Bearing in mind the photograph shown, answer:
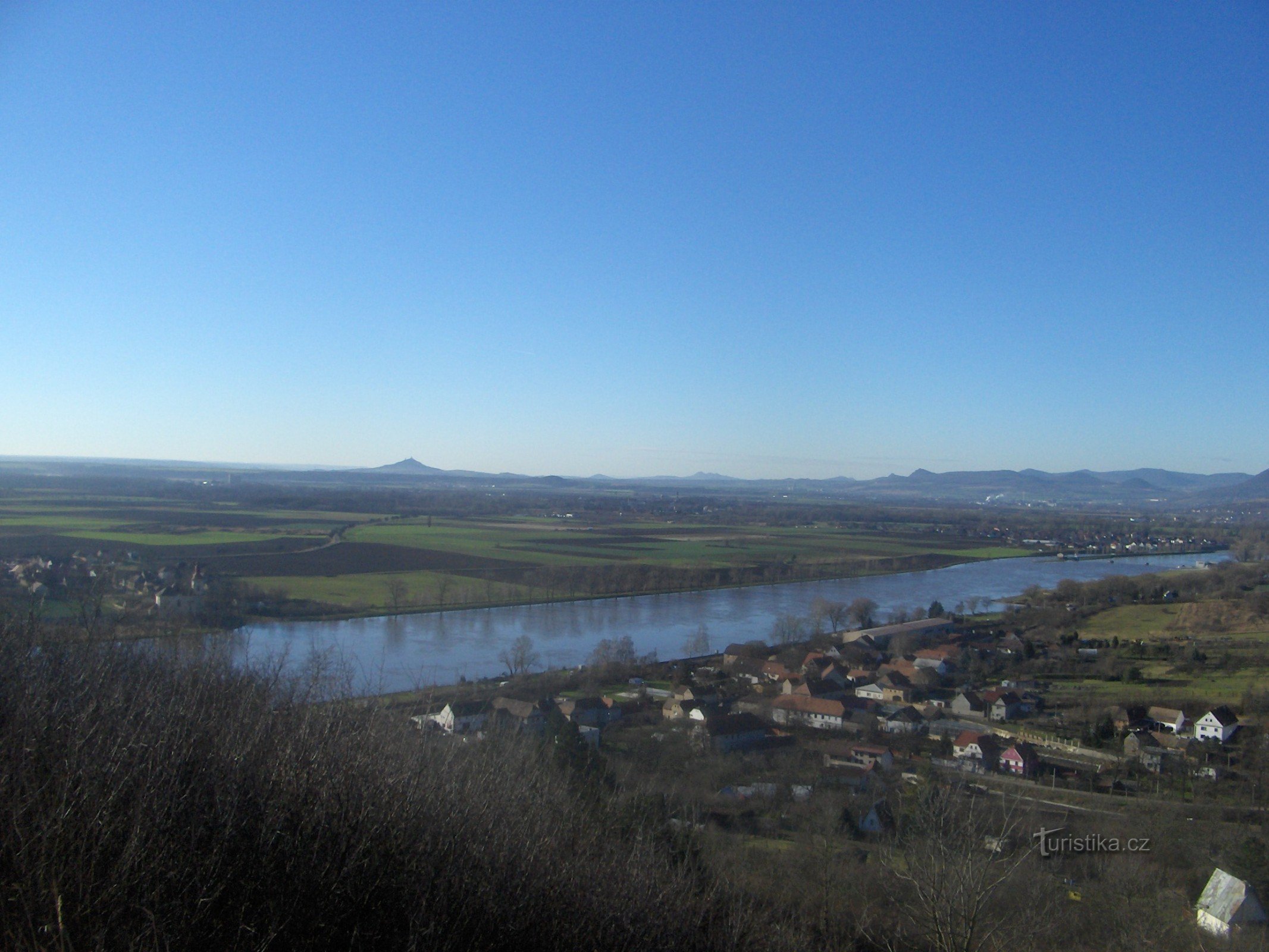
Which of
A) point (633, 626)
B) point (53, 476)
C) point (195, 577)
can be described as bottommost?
point (633, 626)

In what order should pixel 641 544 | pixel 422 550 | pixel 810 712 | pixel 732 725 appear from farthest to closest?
pixel 641 544 → pixel 422 550 → pixel 810 712 → pixel 732 725

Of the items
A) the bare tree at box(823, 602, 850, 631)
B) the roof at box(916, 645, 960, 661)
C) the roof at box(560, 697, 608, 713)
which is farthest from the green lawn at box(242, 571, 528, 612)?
the roof at box(916, 645, 960, 661)

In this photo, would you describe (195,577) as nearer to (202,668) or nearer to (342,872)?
(202,668)

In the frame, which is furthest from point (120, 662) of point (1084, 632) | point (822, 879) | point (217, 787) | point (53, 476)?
point (53, 476)

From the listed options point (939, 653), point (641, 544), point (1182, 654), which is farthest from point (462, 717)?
point (641, 544)

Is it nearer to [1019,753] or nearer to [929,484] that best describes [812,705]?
[1019,753]

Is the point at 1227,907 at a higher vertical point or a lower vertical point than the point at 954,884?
lower

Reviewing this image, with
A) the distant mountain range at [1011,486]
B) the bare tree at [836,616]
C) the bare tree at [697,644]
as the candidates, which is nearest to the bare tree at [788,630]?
the bare tree at [836,616]
